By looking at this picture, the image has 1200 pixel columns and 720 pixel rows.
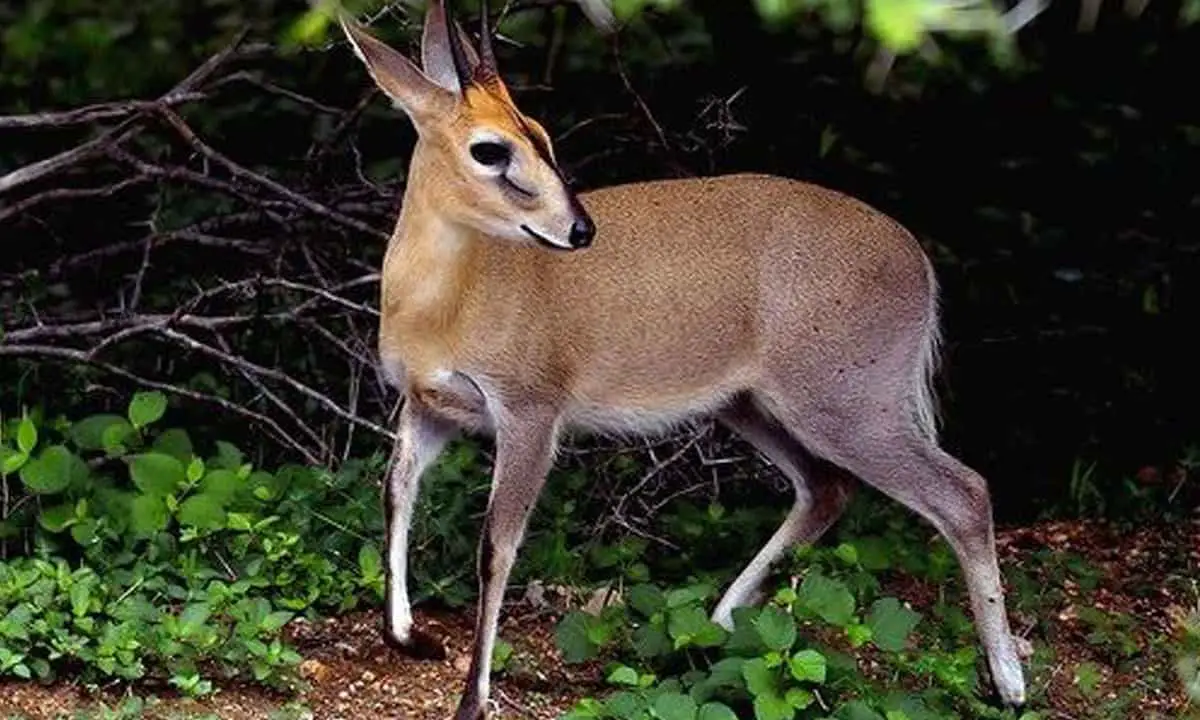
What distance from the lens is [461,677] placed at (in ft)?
21.2

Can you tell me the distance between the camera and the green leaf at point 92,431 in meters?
7.17

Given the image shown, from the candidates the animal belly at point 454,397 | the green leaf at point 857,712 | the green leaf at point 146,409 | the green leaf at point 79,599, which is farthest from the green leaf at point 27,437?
the green leaf at point 857,712

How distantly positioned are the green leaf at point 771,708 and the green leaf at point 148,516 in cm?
176

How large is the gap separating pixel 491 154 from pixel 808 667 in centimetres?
137

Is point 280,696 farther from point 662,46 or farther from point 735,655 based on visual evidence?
Answer: point 662,46

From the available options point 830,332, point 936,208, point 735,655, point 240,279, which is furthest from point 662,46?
point 735,655

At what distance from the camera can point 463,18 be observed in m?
7.51

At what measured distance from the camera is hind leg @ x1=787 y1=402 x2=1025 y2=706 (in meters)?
6.50

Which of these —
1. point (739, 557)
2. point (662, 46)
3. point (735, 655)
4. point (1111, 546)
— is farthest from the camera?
point (662, 46)

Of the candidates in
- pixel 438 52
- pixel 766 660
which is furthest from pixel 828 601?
pixel 438 52

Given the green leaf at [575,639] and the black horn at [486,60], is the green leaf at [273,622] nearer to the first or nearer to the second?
the green leaf at [575,639]

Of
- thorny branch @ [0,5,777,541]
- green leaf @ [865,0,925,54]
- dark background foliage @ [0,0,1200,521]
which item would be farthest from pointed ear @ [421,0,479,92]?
green leaf @ [865,0,925,54]

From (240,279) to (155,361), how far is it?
1.34 feet

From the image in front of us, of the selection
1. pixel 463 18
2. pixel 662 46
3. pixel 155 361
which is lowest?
pixel 155 361
